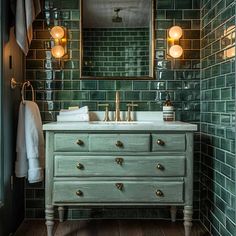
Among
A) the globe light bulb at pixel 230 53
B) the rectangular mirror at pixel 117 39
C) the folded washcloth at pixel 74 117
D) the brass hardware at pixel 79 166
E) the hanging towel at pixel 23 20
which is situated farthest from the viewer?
the rectangular mirror at pixel 117 39

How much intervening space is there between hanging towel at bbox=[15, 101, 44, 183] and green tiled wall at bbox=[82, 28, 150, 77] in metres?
0.64

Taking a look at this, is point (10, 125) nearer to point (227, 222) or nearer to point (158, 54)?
point (158, 54)

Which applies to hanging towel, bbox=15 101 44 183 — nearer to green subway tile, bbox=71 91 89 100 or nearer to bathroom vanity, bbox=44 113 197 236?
bathroom vanity, bbox=44 113 197 236

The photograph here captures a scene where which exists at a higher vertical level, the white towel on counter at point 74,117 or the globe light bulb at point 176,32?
the globe light bulb at point 176,32

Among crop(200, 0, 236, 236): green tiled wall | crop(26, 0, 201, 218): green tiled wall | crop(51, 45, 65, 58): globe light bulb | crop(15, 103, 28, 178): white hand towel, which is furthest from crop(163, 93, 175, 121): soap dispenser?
crop(15, 103, 28, 178): white hand towel

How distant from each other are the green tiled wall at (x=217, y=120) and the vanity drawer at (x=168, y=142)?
0.30 metres

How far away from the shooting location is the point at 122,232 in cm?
265

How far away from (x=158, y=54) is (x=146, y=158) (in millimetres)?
1050

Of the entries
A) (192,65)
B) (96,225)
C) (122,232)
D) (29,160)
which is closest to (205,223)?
(122,232)

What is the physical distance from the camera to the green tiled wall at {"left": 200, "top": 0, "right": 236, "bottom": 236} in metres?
2.15

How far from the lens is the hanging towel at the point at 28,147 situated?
2508 mm

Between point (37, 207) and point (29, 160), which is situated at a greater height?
point (29, 160)

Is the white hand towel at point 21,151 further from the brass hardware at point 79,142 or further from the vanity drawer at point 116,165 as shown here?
the brass hardware at point 79,142

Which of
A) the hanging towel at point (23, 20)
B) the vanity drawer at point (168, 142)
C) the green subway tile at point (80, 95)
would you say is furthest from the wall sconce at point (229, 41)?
the hanging towel at point (23, 20)
